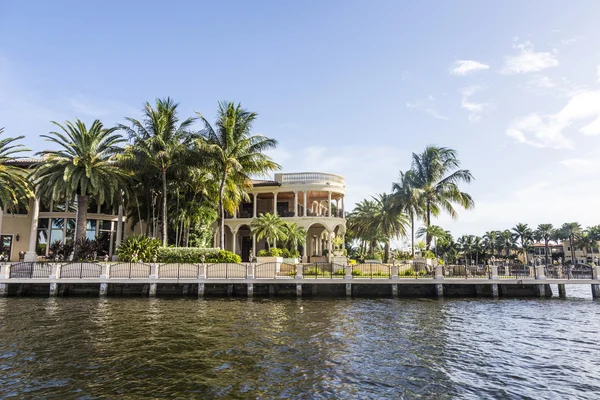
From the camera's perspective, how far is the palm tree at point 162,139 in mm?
29656

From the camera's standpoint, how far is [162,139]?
30.3 metres

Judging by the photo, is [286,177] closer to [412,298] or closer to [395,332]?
[412,298]

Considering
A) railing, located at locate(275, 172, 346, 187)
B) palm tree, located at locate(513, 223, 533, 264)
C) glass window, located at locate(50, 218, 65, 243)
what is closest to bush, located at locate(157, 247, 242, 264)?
glass window, located at locate(50, 218, 65, 243)

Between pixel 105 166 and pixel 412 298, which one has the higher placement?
pixel 105 166

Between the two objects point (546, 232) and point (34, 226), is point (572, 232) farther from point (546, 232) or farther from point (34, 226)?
point (34, 226)

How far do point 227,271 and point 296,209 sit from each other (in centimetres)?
1634

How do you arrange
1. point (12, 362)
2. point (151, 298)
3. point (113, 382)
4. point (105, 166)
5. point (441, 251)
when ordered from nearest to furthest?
point (113, 382) → point (12, 362) → point (151, 298) → point (105, 166) → point (441, 251)

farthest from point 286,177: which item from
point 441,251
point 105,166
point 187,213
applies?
point 441,251

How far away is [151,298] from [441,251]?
8432 centimetres

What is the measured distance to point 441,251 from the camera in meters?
94.0

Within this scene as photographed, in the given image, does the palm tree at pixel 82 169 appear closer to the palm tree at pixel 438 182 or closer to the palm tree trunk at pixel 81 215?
the palm tree trunk at pixel 81 215

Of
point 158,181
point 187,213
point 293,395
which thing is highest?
point 158,181

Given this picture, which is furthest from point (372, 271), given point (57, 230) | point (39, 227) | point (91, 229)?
point (39, 227)

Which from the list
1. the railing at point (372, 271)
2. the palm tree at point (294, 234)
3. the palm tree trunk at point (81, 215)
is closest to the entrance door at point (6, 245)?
the palm tree trunk at point (81, 215)
